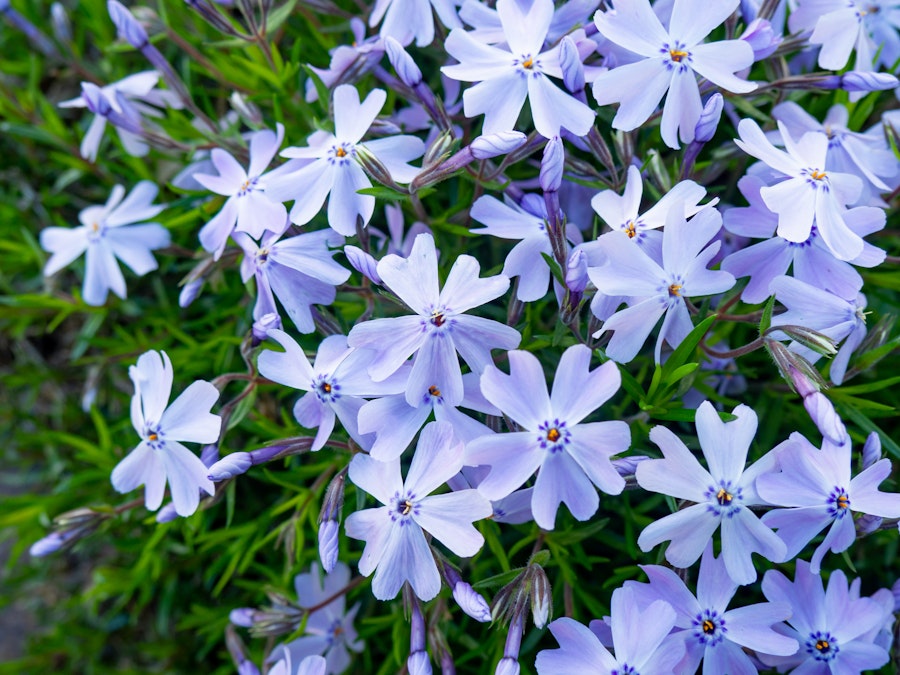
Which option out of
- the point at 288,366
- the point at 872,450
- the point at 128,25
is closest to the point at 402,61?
the point at 288,366

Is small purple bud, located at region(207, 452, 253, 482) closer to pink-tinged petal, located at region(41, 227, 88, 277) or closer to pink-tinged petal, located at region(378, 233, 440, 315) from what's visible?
pink-tinged petal, located at region(378, 233, 440, 315)

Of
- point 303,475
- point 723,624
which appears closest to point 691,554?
point 723,624

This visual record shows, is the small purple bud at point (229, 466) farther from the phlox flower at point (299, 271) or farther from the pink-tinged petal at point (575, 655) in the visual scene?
the pink-tinged petal at point (575, 655)

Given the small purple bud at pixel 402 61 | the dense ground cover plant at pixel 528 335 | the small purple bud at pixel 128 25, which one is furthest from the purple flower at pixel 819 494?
the small purple bud at pixel 128 25

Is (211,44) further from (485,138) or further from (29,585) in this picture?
(29,585)

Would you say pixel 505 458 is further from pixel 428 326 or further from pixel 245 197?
pixel 245 197

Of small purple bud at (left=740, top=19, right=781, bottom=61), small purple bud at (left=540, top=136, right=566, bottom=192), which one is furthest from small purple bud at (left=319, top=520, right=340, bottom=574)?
small purple bud at (left=740, top=19, right=781, bottom=61)
